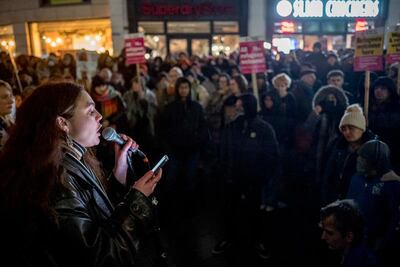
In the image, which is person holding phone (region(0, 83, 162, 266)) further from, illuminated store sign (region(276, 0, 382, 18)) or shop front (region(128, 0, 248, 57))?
illuminated store sign (region(276, 0, 382, 18))

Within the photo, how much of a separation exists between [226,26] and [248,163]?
1691cm

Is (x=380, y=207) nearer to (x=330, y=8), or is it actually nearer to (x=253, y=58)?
(x=253, y=58)

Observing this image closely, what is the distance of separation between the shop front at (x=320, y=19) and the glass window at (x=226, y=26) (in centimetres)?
176

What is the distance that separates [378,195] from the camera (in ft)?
10.9

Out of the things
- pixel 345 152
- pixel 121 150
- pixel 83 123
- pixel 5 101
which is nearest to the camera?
pixel 83 123

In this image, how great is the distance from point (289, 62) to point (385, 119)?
6357 millimetres

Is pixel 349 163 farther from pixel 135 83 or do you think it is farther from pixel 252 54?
pixel 135 83

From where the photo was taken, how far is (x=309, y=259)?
14.8 feet

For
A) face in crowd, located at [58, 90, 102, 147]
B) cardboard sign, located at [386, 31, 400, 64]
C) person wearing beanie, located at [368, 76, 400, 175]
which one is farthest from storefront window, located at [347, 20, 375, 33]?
face in crowd, located at [58, 90, 102, 147]

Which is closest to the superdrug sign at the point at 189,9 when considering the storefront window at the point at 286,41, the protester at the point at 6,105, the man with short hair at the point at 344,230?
the storefront window at the point at 286,41

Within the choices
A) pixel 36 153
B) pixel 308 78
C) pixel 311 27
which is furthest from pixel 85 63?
pixel 311 27

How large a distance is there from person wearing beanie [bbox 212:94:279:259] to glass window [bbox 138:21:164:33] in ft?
54.2

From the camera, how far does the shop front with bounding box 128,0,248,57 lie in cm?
1981

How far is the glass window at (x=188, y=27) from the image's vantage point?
20.3 meters
